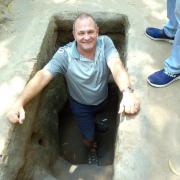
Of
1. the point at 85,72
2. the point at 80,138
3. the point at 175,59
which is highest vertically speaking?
the point at 175,59

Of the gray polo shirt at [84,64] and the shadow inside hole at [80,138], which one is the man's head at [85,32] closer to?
the gray polo shirt at [84,64]

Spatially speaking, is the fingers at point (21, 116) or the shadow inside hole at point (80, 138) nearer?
the fingers at point (21, 116)

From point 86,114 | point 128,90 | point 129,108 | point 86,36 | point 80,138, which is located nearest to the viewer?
point 129,108

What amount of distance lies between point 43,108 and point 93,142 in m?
0.71

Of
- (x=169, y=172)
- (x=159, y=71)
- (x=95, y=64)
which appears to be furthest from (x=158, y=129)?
(x=95, y=64)

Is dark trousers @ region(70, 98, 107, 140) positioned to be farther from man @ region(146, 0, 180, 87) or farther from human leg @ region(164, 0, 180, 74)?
human leg @ region(164, 0, 180, 74)

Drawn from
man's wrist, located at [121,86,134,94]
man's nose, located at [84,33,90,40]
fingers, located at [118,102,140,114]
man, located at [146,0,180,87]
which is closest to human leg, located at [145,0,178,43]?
man, located at [146,0,180,87]

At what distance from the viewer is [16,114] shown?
2838mm

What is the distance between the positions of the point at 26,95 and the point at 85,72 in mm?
647

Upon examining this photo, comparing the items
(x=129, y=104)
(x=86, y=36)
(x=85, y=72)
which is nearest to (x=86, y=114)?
(x=85, y=72)

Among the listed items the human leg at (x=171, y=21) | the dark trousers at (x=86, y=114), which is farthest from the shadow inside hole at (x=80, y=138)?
the human leg at (x=171, y=21)

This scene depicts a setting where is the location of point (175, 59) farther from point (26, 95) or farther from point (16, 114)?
point (16, 114)

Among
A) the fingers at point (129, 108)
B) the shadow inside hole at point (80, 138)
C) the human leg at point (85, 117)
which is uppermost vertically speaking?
the fingers at point (129, 108)

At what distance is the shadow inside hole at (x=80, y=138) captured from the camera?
14.0 feet
